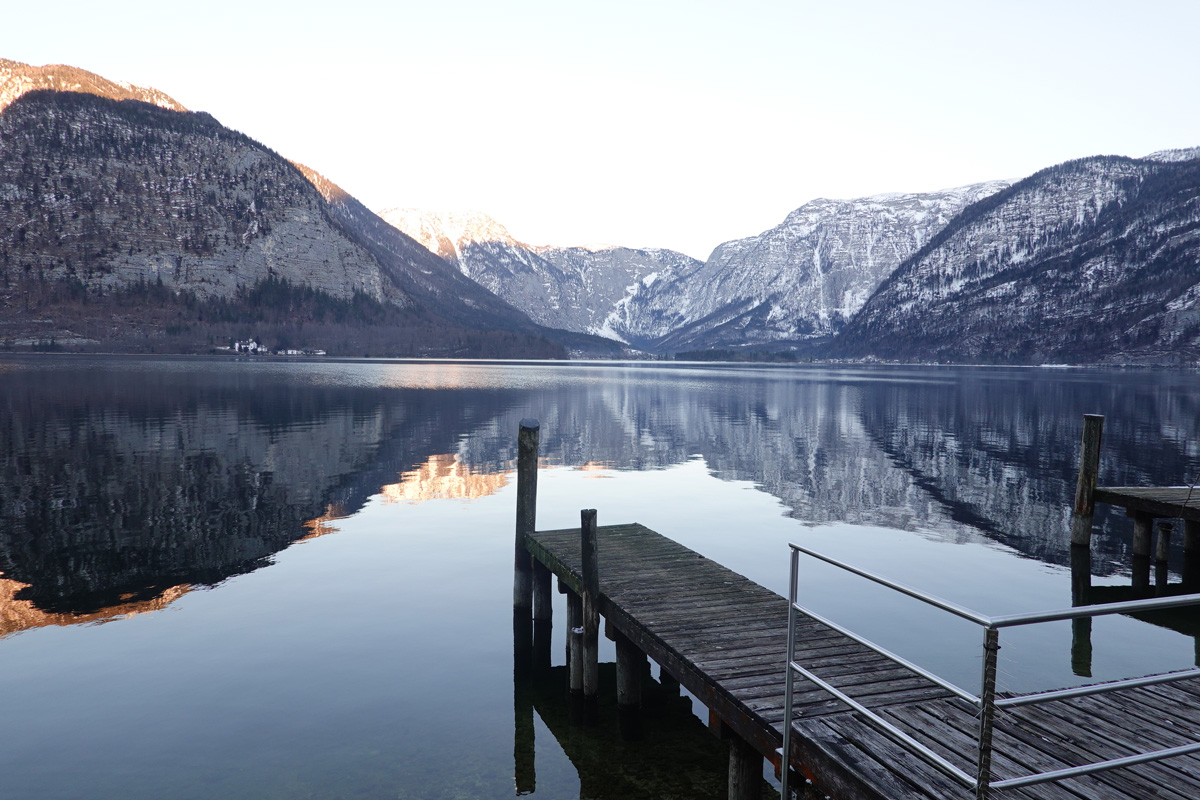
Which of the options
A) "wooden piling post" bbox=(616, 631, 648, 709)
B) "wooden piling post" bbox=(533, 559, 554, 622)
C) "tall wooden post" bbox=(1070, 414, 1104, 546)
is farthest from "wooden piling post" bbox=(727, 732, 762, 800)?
"tall wooden post" bbox=(1070, 414, 1104, 546)

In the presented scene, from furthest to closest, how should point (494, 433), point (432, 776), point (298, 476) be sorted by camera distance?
1. point (494, 433)
2. point (298, 476)
3. point (432, 776)

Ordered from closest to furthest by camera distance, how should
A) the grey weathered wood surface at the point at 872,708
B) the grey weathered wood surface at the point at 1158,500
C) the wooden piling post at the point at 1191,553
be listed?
the grey weathered wood surface at the point at 872,708 < the wooden piling post at the point at 1191,553 < the grey weathered wood surface at the point at 1158,500

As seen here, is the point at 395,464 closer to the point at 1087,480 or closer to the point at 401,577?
the point at 401,577

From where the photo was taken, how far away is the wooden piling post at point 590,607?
513 inches

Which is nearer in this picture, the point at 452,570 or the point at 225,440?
the point at 452,570

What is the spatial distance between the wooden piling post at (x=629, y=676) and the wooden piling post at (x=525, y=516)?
4.88 meters

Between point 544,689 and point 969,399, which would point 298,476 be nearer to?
point 544,689

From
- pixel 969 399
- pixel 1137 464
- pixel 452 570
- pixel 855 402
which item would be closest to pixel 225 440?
pixel 452 570

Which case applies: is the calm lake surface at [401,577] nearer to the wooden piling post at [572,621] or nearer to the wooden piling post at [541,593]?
the wooden piling post at [572,621]

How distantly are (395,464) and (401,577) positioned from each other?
803 inches

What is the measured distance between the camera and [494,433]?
55344 millimetres

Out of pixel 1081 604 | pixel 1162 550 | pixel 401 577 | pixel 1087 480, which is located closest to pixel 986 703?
pixel 401 577

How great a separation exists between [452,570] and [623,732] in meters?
11.3

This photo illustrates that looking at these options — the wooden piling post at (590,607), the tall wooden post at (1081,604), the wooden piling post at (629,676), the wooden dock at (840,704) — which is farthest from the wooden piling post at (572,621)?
the tall wooden post at (1081,604)
